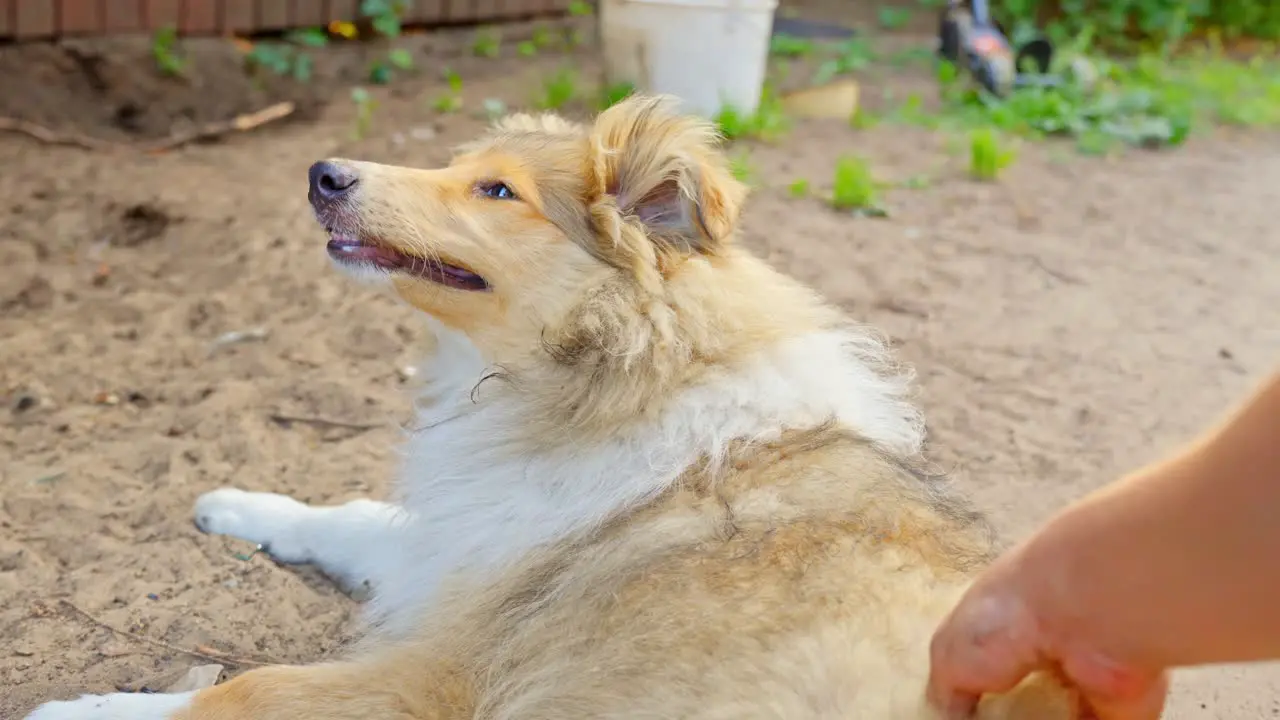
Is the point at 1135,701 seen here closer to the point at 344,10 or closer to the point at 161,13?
the point at 161,13

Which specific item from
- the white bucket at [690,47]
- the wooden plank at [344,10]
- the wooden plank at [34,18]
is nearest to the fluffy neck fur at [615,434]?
the white bucket at [690,47]

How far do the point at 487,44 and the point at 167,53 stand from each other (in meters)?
2.56

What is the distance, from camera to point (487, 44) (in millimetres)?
8914

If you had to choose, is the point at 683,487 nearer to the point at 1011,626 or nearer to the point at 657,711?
the point at 657,711

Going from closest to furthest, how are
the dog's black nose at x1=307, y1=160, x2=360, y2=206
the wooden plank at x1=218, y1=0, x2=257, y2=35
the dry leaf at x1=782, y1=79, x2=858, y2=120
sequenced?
the dog's black nose at x1=307, y1=160, x2=360, y2=206 → the wooden plank at x1=218, y1=0, x2=257, y2=35 → the dry leaf at x1=782, y1=79, x2=858, y2=120

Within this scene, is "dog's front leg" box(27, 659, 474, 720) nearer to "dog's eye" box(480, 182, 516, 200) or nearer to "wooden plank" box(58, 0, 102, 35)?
"dog's eye" box(480, 182, 516, 200)

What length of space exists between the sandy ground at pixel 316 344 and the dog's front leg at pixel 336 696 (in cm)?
45

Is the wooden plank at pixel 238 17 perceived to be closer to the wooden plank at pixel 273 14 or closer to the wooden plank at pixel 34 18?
the wooden plank at pixel 273 14

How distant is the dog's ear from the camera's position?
2629 mm

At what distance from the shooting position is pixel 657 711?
6.43 ft

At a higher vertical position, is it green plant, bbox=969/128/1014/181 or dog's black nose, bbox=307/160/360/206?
dog's black nose, bbox=307/160/360/206

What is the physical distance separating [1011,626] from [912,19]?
37.1ft

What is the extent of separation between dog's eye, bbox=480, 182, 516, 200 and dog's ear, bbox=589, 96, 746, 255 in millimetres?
208

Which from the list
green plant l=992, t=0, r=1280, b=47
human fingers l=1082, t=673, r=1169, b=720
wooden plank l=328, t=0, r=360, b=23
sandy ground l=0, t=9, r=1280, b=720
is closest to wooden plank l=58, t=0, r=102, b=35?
sandy ground l=0, t=9, r=1280, b=720
